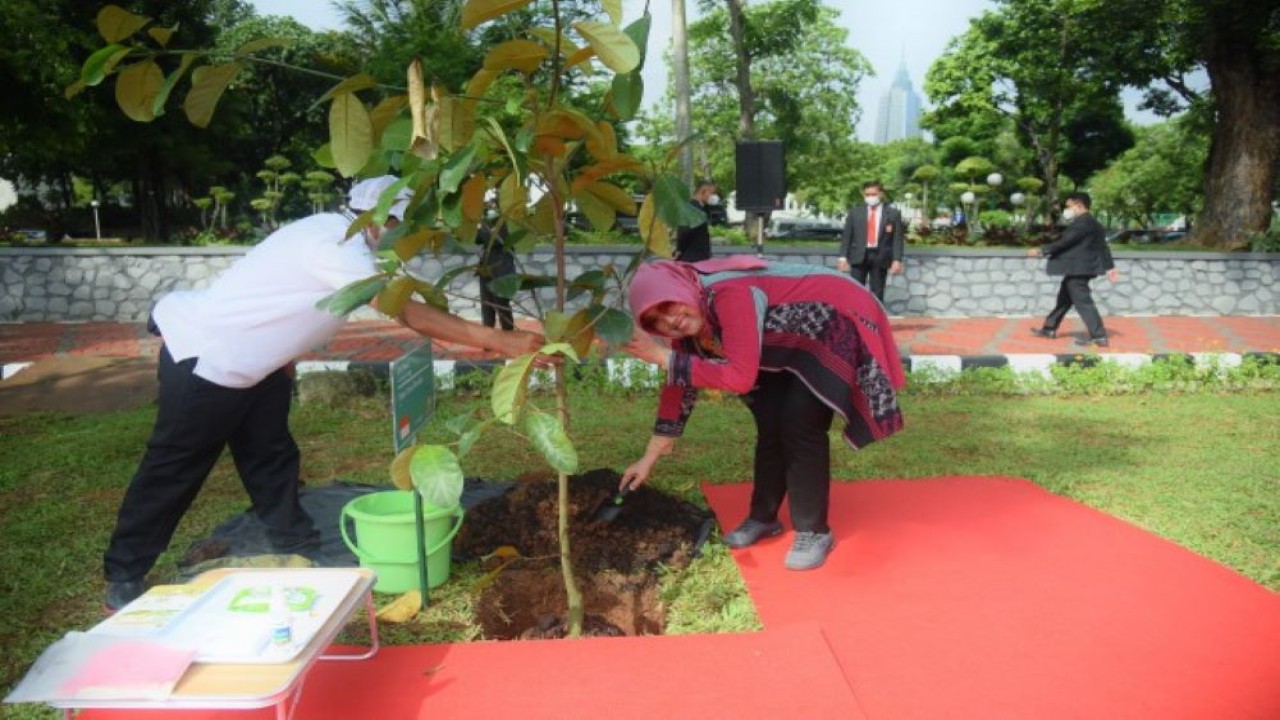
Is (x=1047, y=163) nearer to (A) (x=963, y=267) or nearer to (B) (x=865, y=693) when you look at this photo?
(A) (x=963, y=267)

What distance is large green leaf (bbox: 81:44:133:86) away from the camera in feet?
6.24

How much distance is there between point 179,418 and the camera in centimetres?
285

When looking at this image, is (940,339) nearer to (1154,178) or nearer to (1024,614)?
(1024,614)

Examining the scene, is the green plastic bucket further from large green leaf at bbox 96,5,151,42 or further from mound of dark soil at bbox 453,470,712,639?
large green leaf at bbox 96,5,151,42

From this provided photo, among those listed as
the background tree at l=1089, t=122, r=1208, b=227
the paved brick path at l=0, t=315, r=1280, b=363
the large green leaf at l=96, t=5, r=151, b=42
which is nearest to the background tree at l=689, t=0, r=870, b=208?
the background tree at l=1089, t=122, r=1208, b=227

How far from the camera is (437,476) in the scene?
216 centimetres

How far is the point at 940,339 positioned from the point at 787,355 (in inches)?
267

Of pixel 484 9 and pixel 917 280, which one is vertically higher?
pixel 484 9

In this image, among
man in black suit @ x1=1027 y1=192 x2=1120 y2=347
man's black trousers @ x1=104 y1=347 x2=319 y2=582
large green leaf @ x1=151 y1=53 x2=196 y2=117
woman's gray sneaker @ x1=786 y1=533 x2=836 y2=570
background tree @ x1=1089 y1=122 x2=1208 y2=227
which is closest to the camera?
large green leaf @ x1=151 y1=53 x2=196 y2=117

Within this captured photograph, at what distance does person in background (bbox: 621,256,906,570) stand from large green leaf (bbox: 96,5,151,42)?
1.37 m

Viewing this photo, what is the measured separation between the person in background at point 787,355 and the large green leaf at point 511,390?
1.67 ft

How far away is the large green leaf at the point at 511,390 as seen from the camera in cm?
214

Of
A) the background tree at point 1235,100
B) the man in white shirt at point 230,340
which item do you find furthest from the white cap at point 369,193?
the background tree at point 1235,100

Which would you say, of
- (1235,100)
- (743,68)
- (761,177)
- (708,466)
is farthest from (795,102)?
(708,466)
